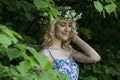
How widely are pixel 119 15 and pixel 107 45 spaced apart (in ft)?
1.48

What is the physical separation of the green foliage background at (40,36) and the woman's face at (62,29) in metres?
0.18

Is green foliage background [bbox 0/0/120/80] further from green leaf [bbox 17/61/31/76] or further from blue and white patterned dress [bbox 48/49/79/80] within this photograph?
blue and white patterned dress [bbox 48/49/79/80]

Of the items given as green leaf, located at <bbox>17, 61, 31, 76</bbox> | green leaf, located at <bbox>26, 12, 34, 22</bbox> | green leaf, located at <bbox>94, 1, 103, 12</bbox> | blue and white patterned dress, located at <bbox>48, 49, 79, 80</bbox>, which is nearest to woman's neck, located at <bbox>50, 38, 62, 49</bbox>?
blue and white patterned dress, located at <bbox>48, 49, 79, 80</bbox>

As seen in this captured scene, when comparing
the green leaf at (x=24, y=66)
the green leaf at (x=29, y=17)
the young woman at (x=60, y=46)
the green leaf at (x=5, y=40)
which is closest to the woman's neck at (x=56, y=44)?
the young woman at (x=60, y=46)

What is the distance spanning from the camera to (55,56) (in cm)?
403

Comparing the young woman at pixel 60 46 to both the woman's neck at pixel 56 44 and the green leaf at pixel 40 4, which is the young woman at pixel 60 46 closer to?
the woman's neck at pixel 56 44

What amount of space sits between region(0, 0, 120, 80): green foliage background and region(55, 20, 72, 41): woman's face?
18cm

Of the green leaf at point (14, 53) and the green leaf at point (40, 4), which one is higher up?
the green leaf at point (40, 4)

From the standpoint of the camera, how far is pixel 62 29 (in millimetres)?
4098

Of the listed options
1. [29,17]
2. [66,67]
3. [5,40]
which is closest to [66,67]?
[66,67]

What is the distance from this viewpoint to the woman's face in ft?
13.4

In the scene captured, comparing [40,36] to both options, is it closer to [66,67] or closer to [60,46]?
[60,46]

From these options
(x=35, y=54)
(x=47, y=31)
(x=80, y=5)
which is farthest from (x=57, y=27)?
(x=35, y=54)

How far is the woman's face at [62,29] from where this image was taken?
4094mm
